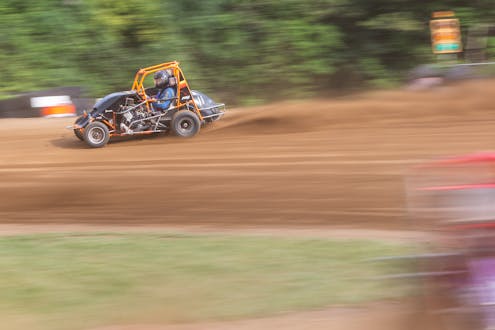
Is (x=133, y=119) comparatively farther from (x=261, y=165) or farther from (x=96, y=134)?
(x=261, y=165)

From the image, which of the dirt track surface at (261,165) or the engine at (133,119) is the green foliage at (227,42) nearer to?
the dirt track surface at (261,165)

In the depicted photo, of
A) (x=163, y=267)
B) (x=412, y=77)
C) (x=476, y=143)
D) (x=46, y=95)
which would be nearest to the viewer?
(x=163, y=267)

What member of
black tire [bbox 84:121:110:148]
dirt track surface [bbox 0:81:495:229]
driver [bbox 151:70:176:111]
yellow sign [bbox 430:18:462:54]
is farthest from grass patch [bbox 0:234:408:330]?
yellow sign [bbox 430:18:462:54]

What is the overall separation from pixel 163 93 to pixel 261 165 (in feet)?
10.8

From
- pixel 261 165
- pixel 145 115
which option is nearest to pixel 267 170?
pixel 261 165

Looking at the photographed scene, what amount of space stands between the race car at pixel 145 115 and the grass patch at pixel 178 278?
5183mm

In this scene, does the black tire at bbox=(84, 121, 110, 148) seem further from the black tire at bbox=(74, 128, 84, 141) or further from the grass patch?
the grass patch

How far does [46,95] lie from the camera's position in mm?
13922

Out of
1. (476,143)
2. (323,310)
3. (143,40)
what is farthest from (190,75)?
(323,310)

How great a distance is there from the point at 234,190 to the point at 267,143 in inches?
97.6

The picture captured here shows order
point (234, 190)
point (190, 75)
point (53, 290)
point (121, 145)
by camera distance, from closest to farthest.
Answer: point (53, 290), point (234, 190), point (121, 145), point (190, 75)

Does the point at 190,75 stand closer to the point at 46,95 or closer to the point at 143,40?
the point at 143,40

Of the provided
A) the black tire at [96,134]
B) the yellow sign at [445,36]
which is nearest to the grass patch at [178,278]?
the black tire at [96,134]

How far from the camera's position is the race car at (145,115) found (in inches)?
442
